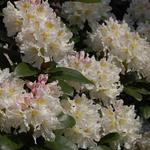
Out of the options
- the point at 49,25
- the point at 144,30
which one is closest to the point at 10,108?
the point at 49,25

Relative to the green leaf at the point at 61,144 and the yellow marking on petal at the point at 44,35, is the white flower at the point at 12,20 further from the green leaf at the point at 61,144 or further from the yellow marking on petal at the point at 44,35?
the green leaf at the point at 61,144

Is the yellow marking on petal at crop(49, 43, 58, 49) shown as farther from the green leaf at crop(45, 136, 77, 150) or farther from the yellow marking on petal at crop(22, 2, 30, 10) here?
the green leaf at crop(45, 136, 77, 150)

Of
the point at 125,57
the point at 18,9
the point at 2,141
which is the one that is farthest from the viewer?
the point at 125,57

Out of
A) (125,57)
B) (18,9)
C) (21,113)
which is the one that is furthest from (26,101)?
(125,57)

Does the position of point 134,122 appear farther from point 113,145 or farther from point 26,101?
point 26,101

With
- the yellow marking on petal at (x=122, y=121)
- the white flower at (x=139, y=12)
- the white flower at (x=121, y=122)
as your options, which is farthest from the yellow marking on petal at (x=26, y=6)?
the white flower at (x=139, y=12)

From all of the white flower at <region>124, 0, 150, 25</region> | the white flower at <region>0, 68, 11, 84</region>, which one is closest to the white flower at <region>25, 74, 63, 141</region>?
the white flower at <region>0, 68, 11, 84</region>

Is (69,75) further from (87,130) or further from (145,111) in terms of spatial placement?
(145,111)

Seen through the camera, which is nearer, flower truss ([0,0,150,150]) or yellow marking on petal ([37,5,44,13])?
flower truss ([0,0,150,150])
